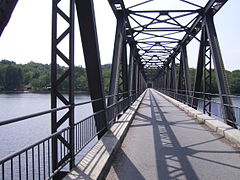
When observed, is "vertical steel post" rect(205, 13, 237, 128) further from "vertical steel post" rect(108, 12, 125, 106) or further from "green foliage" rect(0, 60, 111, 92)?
"green foliage" rect(0, 60, 111, 92)

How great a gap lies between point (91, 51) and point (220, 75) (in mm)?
Answer: 5854

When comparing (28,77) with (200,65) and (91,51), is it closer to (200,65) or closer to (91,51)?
(200,65)

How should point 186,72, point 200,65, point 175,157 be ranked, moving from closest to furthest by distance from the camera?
point 175,157 → point 200,65 → point 186,72

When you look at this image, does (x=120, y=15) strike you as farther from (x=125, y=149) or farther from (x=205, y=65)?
(x=125, y=149)

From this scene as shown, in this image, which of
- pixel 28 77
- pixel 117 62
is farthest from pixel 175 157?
pixel 28 77

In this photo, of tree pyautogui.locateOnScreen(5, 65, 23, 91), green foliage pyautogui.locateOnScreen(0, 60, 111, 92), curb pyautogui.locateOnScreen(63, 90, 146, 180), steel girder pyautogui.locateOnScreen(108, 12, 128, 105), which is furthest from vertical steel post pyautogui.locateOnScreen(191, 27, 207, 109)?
tree pyautogui.locateOnScreen(5, 65, 23, 91)

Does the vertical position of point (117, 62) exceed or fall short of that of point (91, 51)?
it exceeds it

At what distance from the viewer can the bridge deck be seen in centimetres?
438

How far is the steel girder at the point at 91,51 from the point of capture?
5.70 m

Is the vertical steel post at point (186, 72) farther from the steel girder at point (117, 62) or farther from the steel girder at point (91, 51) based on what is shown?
the steel girder at point (91, 51)

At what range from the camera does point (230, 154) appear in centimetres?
561

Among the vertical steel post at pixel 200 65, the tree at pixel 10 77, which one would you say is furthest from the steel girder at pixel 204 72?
the tree at pixel 10 77

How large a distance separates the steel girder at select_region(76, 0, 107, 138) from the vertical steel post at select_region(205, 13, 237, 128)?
448cm

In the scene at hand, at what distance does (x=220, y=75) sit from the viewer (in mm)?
9961
